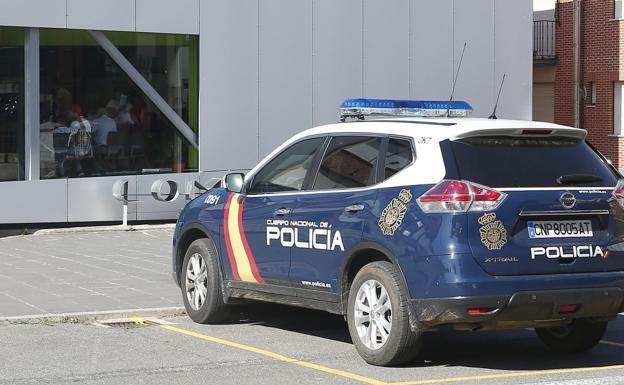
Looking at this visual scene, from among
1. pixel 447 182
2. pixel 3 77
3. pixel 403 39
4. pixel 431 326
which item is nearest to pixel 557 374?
pixel 431 326

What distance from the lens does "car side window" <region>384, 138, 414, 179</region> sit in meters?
8.71

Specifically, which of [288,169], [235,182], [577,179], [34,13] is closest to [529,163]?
[577,179]

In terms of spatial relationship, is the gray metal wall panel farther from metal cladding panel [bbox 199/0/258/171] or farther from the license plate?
the license plate

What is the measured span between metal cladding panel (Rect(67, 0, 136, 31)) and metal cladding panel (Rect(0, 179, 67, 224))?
2.50m

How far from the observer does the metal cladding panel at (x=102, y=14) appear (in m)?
19.6

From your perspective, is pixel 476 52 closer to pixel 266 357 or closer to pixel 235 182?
pixel 235 182

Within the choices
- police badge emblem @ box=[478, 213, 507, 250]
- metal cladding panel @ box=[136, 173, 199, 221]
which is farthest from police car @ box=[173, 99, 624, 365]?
Result: metal cladding panel @ box=[136, 173, 199, 221]

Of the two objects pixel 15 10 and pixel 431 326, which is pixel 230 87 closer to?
pixel 15 10

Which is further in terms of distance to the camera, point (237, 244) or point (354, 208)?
point (237, 244)

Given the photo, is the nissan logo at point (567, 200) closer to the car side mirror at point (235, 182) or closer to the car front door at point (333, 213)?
the car front door at point (333, 213)

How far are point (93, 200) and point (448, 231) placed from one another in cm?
1255

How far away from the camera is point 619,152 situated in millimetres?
33344

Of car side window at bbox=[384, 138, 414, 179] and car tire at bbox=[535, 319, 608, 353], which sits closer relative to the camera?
car side window at bbox=[384, 138, 414, 179]

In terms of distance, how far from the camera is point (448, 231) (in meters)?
8.16
